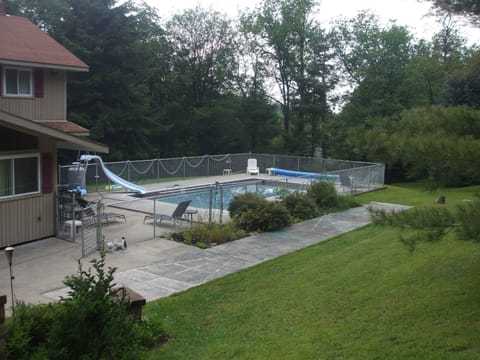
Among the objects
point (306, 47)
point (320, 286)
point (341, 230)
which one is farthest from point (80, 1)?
point (320, 286)

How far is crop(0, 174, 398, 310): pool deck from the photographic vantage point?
10500 millimetres

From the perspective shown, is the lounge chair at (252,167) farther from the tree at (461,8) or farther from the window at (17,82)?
the tree at (461,8)

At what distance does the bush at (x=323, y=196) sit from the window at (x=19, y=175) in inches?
403

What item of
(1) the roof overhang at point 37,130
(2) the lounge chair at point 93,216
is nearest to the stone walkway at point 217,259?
(2) the lounge chair at point 93,216

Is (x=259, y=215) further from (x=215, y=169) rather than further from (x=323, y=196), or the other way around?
(x=215, y=169)

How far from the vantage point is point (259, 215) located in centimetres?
1611

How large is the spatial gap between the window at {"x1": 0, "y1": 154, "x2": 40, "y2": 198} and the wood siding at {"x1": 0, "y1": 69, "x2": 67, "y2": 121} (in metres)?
2.09

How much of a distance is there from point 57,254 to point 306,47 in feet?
118

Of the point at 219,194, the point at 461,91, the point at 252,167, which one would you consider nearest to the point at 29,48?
the point at 219,194

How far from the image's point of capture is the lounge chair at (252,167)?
3231cm

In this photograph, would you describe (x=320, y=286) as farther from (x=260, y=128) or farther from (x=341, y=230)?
(x=260, y=128)

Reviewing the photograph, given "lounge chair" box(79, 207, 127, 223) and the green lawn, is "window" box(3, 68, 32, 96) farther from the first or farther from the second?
the green lawn

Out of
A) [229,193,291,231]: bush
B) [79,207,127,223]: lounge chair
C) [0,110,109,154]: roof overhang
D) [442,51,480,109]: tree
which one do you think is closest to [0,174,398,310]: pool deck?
[79,207,127,223]: lounge chair

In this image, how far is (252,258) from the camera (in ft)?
42.0
